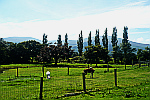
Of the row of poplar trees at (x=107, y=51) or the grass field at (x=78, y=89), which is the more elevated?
the row of poplar trees at (x=107, y=51)

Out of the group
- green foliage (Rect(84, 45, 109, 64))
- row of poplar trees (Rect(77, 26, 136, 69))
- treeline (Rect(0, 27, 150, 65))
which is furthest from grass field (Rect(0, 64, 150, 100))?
treeline (Rect(0, 27, 150, 65))

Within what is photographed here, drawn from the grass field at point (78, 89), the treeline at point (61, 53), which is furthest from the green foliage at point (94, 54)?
the grass field at point (78, 89)

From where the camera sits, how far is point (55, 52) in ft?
241

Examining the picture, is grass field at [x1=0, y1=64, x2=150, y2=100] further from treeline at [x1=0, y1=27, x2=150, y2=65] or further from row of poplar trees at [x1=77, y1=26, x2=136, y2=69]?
treeline at [x1=0, y1=27, x2=150, y2=65]

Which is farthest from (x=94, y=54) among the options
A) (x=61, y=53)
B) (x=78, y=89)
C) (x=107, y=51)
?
(x=78, y=89)

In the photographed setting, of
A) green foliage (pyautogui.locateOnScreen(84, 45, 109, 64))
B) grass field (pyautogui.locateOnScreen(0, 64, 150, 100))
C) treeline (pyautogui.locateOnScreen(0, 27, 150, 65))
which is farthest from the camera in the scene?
treeline (pyautogui.locateOnScreen(0, 27, 150, 65))

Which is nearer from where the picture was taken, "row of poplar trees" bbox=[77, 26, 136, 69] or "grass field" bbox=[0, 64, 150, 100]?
"grass field" bbox=[0, 64, 150, 100]

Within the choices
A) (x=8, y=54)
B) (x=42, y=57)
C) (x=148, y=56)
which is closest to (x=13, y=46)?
(x=8, y=54)

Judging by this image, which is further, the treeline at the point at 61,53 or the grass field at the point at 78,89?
the treeline at the point at 61,53

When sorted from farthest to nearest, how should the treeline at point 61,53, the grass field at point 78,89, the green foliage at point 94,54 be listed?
1. the treeline at point 61,53
2. the green foliage at point 94,54
3. the grass field at point 78,89

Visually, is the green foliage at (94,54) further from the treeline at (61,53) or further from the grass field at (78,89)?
the grass field at (78,89)

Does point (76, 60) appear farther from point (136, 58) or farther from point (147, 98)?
point (147, 98)

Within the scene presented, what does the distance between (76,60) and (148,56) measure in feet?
107

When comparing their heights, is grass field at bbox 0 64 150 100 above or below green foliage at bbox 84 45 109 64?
below
